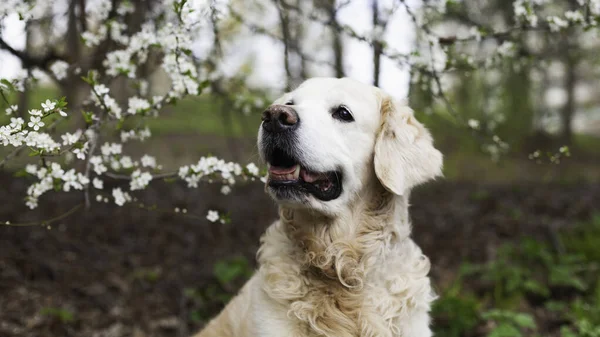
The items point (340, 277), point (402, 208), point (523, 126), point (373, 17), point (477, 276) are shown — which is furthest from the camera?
point (523, 126)

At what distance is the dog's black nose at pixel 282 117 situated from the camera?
2406 mm

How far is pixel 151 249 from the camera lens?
539 cm

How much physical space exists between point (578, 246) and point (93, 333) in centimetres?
434

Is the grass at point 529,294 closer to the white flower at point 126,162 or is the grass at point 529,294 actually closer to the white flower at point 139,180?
the white flower at point 139,180

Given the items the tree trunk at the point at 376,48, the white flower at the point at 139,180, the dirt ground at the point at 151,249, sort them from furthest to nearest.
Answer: the dirt ground at the point at 151,249
the tree trunk at the point at 376,48
the white flower at the point at 139,180

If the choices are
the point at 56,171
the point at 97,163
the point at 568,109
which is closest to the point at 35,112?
the point at 56,171

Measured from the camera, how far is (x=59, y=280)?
437cm

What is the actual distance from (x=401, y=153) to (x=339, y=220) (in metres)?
0.46

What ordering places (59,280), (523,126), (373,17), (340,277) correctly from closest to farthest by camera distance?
(340,277) → (373,17) → (59,280) → (523,126)

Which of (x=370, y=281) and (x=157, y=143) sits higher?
(x=370, y=281)

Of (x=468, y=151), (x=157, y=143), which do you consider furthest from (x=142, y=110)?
(x=468, y=151)

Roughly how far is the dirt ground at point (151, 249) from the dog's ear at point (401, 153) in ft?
5.36

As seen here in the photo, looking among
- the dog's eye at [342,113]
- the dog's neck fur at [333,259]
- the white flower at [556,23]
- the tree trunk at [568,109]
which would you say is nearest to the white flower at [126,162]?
the dog's neck fur at [333,259]

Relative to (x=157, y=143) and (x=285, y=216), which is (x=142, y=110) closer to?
(x=285, y=216)
